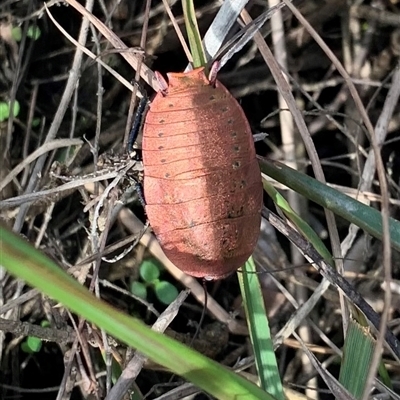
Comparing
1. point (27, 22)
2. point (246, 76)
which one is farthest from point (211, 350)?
point (27, 22)

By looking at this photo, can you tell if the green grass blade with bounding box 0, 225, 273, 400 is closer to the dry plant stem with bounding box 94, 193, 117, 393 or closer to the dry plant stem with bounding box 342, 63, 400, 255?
the dry plant stem with bounding box 94, 193, 117, 393

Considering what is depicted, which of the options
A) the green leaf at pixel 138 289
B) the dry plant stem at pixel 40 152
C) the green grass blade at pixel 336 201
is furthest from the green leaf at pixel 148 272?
the green grass blade at pixel 336 201

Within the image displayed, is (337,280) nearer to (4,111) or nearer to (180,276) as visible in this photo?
(180,276)

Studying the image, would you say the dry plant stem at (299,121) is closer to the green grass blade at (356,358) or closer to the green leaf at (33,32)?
the green grass blade at (356,358)

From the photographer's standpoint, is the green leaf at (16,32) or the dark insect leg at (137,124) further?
the green leaf at (16,32)

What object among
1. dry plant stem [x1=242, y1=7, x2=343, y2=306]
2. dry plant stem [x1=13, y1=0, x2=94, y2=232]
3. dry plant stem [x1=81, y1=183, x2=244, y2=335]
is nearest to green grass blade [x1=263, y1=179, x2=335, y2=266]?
dry plant stem [x1=242, y1=7, x2=343, y2=306]

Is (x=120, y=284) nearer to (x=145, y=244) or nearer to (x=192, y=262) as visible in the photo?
(x=145, y=244)
